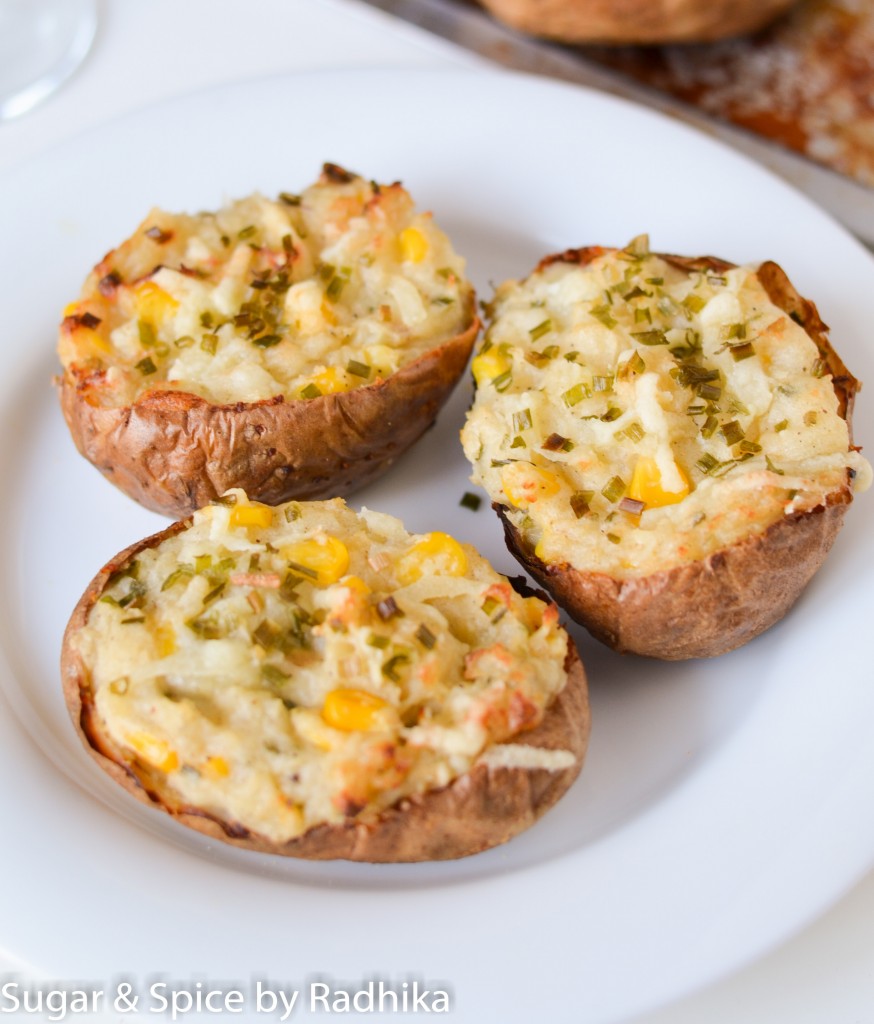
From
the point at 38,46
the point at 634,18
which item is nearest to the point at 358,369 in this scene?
the point at 634,18

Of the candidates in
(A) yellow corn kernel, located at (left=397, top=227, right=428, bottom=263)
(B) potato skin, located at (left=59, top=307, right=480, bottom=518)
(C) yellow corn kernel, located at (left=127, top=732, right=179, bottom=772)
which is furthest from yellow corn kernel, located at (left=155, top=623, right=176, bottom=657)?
(A) yellow corn kernel, located at (left=397, top=227, right=428, bottom=263)

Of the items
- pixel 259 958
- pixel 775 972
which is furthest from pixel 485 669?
pixel 775 972

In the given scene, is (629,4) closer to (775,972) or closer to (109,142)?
(109,142)

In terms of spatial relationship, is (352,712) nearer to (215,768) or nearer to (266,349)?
(215,768)

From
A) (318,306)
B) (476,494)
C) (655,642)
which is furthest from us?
(476,494)

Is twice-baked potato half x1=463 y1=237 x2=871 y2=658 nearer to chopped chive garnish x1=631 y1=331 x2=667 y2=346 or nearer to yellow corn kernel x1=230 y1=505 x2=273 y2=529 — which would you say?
chopped chive garnish x1=631 y1=331 x2=667 y2=346

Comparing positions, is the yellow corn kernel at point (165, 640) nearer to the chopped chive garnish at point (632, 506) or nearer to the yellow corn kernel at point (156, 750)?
the yellow corn kernel at point (156, 750)
